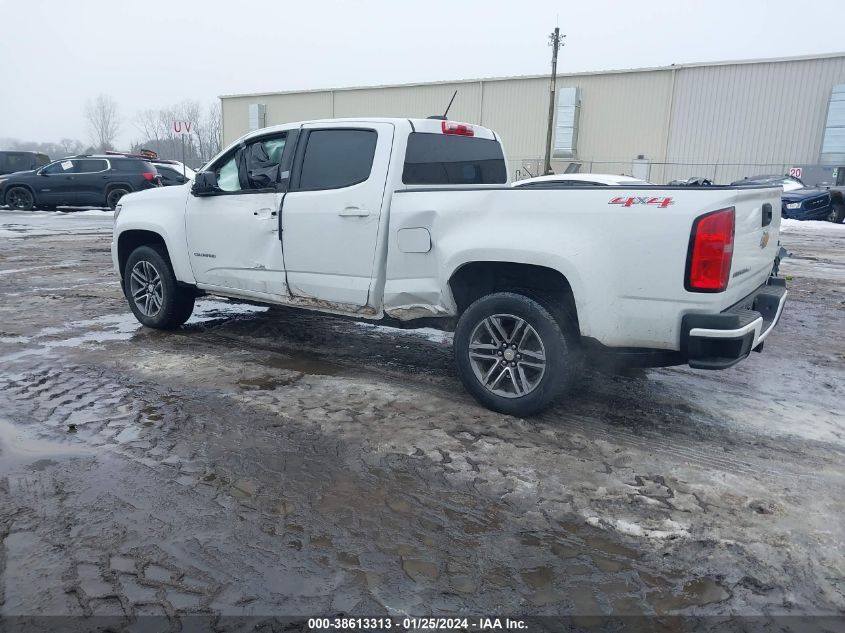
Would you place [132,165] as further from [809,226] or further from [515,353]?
[809,226]

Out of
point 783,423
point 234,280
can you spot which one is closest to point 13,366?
point 234,280

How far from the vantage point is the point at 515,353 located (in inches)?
171

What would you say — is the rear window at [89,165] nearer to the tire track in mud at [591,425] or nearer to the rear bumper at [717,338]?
the tire track in mud at [591,425]

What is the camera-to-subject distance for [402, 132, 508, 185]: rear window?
5.02 meters

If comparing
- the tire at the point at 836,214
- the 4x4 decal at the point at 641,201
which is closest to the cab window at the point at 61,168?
the 4x4 decal at the point at 641,201

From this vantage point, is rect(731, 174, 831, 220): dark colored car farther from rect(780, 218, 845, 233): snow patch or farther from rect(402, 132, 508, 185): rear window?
rect(402, 132, 508, 185): rear window

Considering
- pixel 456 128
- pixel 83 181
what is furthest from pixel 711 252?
pixel 83 181

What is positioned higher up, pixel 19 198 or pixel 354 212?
pixel 354 212

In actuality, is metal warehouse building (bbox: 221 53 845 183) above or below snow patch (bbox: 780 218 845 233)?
above

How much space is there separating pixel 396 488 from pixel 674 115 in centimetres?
3268

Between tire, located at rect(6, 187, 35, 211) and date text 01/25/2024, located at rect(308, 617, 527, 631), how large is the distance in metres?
22.4

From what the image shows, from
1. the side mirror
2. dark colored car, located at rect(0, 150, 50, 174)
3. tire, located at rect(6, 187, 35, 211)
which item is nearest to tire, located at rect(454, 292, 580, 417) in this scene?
the side mirror

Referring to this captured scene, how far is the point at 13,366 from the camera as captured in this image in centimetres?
523

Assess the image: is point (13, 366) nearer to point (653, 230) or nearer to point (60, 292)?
point (60, 292)
